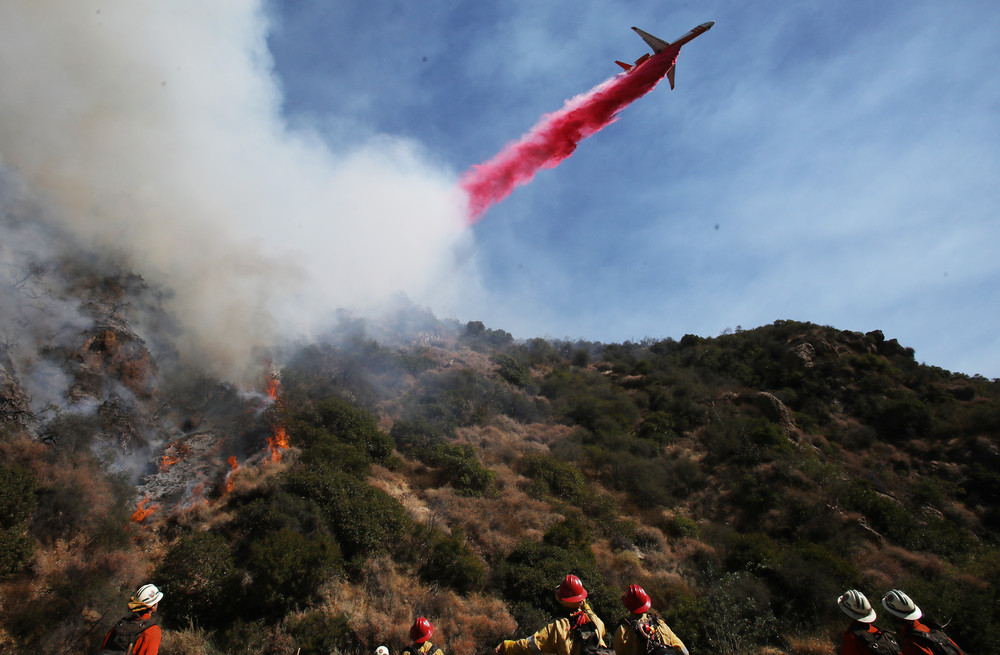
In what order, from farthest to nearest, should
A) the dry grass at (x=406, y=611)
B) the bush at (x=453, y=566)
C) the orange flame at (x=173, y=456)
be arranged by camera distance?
the orange flame at (x=173, y=456) < the bush at (x=453, y=566) < the dry grass at (x=406, y=611)

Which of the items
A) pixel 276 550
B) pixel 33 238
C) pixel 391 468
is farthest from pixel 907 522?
pixel 33 238

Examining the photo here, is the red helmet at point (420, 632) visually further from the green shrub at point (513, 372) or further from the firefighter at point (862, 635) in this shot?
the green shrub at point (513, 372)

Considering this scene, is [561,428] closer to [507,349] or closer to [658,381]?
[658,381]

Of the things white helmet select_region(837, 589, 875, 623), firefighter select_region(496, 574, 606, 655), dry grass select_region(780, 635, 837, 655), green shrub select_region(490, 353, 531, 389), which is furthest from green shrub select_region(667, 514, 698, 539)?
green shrub select_region(490, 353, 531, 389)

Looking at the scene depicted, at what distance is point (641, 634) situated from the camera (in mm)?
5555

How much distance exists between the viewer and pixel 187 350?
22438mm

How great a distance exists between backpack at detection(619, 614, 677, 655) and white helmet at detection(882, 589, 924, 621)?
2.37 m

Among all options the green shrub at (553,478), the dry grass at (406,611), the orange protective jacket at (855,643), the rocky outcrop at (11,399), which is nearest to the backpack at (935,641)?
the orange protective jacket at (855,643)

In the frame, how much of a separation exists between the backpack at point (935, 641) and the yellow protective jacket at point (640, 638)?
2.39m

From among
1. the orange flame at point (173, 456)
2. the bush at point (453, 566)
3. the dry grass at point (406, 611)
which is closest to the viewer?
the dry grass at point (406, 611)

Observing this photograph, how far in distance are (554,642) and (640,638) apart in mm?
1089

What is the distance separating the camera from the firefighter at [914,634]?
4.50m

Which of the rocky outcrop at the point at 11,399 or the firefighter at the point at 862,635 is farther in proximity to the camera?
the rocky outcrop at the point at 11,399

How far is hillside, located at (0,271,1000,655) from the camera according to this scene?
11406mm
